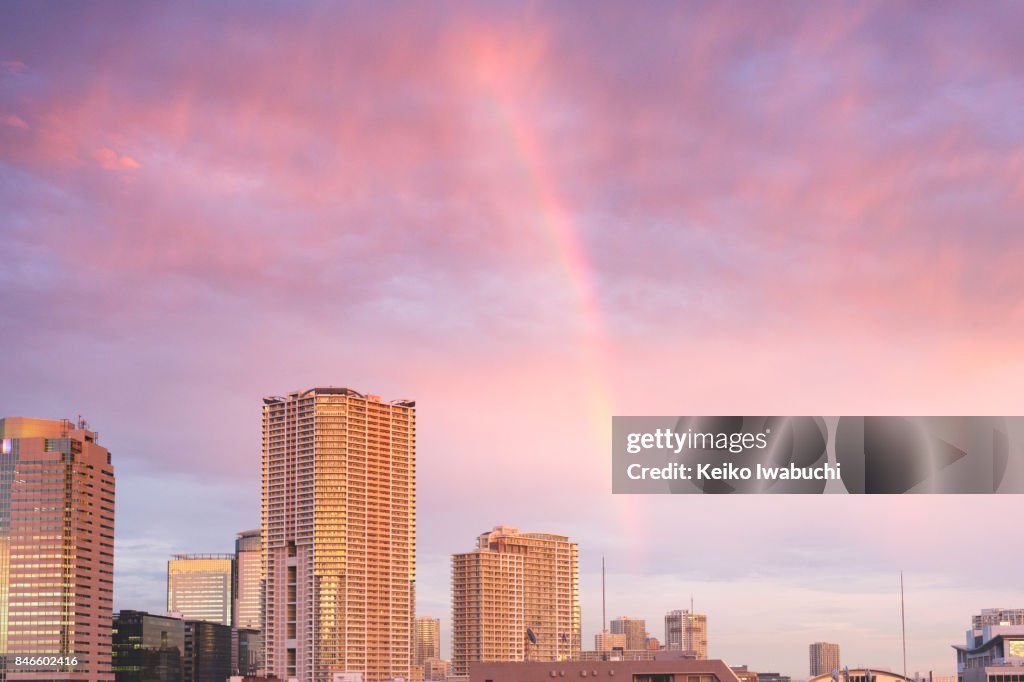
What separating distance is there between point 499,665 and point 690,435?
70713 millimetres

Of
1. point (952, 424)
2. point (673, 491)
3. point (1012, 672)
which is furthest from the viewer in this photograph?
point (1012, 672)

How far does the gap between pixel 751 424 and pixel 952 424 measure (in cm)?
827

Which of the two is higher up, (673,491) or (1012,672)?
(673,491)

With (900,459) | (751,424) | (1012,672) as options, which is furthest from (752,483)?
(1012,672)

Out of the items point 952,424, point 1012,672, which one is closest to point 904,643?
point 1012,672

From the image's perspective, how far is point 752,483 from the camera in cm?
4944

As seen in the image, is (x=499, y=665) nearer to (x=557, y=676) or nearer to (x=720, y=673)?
(x=557, y=676)

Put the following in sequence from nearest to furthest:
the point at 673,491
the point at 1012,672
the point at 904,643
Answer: the point at 673,491
the point at 904,643
the point at 1012,672

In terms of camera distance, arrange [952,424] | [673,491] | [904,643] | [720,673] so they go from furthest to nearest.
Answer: [904,643] < [720,673] < [952,424] < [673,491]

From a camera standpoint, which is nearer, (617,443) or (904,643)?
(617,443)

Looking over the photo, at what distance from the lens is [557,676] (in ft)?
378

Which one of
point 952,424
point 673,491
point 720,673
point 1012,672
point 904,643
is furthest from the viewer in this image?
point 1012,672

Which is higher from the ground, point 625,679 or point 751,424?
point 751,424

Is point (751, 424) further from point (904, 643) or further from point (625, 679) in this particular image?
point (904, 643)
